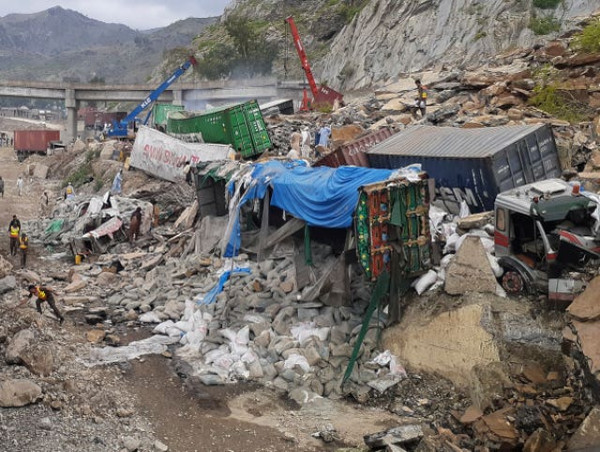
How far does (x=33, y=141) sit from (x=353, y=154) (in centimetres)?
3739

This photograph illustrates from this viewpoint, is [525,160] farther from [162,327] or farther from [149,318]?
[149,318]

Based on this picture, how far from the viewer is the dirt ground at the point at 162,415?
299 inches

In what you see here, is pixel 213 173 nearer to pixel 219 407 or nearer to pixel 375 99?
pixel 219 407

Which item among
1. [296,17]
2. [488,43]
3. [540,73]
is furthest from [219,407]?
[296,17]

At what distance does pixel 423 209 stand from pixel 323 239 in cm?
262

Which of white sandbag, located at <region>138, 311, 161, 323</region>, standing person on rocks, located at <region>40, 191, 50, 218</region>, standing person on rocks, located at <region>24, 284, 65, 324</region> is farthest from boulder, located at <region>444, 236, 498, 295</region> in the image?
standing person on rocks, located at <region>40, 191, 50, 218</region>

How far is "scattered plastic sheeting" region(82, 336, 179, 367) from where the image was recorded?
10227 mm

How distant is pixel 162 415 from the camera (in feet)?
28.3

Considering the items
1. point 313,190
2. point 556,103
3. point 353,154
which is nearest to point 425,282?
point 313,190

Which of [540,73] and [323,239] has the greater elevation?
[540,73]

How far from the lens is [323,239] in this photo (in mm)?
12266

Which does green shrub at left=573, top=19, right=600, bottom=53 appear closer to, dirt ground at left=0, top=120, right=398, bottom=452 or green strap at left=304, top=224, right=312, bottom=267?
green strap at left=304, top=224, right=312, bottom=267

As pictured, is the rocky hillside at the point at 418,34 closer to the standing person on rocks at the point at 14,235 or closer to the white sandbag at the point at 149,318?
the white sandbag at the point at 149,318

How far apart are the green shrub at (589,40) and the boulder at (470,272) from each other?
1170 cm
